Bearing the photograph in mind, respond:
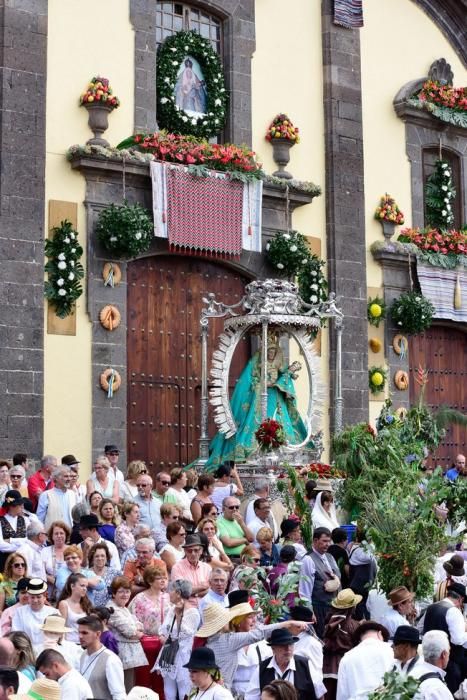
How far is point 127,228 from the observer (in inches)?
802

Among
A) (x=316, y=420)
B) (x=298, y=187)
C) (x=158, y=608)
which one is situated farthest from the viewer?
(x=298, y=187)

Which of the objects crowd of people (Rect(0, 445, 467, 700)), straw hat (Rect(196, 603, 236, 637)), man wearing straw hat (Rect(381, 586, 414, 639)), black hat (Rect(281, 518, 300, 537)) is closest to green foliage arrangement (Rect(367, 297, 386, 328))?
crowd of people (Rect(0, 445, 467, 700))

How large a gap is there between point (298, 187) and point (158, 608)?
38.7 ft

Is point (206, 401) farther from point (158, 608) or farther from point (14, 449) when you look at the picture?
point (158, 608)

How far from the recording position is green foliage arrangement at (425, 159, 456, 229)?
25.6 m

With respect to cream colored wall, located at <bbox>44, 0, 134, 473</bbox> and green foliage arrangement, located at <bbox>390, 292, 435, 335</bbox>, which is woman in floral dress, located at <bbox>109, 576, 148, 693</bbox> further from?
green foliage arrangement, located at <bbox>390, 292, 435, 335</bbox>

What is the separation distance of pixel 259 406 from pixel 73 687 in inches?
408

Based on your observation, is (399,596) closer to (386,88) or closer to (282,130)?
(282,130)

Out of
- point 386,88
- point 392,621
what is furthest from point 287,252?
point 392,621

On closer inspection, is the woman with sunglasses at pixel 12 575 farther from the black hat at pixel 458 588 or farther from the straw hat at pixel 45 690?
the black hat at pixel 458 588

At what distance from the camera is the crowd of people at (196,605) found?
9.86m

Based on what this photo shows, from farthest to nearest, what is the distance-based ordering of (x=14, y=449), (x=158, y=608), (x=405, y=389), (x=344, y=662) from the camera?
(x=405, y=389)
(x=14, y=449)
(x=158, y=608)
(x=344, y=662)

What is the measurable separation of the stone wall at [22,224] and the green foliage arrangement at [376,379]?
658 centimetres

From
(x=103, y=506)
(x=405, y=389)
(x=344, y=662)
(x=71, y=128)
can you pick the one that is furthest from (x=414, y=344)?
(x=344, y=662)
